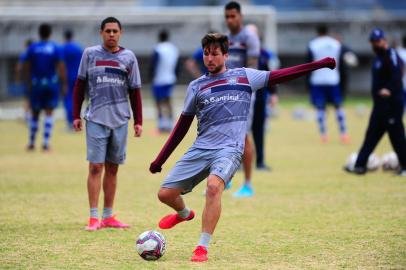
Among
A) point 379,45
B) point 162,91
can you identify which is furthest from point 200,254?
point 162,91

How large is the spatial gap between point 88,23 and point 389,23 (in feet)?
55.8

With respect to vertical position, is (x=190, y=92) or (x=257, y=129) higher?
(x=190, y=92)

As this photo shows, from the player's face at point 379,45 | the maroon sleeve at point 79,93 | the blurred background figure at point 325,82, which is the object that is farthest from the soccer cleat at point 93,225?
the blurred background figure at point 325,82

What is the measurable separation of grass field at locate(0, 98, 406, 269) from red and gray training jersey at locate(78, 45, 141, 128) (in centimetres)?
128

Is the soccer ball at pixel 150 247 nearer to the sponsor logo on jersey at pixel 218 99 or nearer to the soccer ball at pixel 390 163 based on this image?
the sponsor logo on jersey at pixel 218 99

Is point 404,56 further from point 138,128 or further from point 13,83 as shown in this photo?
point 138,128

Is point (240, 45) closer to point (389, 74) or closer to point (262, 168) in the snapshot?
point (389, 74)

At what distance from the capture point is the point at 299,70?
26.8 feet

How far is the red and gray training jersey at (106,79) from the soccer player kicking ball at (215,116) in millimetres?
1695

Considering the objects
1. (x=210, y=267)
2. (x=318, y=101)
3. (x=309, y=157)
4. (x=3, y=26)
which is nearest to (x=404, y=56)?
(x=318, y=101)

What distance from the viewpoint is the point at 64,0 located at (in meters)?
39.4

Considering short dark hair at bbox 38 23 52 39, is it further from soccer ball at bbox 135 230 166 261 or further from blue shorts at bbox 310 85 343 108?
soccer ball at bbox 135 230 166 261

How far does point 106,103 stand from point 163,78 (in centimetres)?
1453

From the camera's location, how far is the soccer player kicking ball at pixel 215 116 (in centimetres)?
820
